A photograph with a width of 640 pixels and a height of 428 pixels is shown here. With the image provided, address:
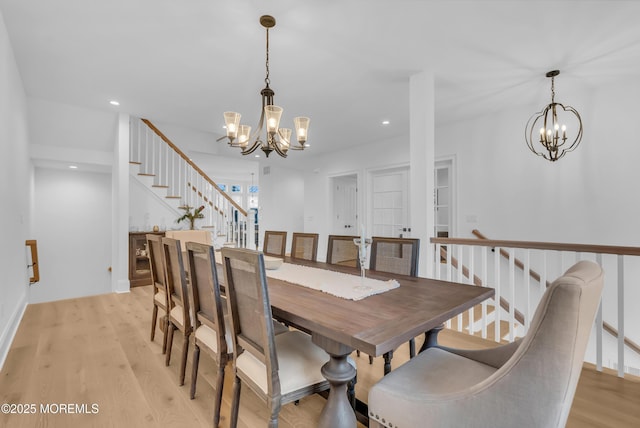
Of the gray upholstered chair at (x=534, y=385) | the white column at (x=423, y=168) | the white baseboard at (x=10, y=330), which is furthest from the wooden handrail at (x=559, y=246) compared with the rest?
the white baseboard at (x=10, y=330)

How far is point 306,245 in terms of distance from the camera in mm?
2975

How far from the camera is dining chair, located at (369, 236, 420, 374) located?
222cm

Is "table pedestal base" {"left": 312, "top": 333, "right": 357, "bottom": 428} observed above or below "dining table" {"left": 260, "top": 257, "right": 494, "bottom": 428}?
below

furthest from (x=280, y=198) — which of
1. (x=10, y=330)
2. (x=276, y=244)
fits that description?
(x=10, y=330)

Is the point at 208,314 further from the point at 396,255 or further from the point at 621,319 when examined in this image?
the point at 621,319

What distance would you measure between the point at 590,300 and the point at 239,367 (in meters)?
1.40

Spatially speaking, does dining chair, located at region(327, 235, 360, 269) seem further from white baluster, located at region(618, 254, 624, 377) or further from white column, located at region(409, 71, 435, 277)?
white baluster, located at region(618, 254, 624, 377)

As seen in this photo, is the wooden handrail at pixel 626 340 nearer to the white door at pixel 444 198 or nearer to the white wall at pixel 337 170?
the white door at pixel 444 198

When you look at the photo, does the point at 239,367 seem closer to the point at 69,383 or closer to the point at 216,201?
the point at 69,383

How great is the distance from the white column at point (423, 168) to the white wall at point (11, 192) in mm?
3481

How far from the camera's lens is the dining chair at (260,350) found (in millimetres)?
1232

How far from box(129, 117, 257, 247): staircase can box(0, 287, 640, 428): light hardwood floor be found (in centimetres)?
228

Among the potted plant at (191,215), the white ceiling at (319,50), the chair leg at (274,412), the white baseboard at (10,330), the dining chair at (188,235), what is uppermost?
the white ceiling at (319,50)

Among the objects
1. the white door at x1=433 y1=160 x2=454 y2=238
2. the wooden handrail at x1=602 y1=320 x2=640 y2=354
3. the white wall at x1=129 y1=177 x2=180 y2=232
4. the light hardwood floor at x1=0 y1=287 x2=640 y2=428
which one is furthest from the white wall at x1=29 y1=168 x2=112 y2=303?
the wooden handrail at x1=602 y1=320 x2=640 y2=354
